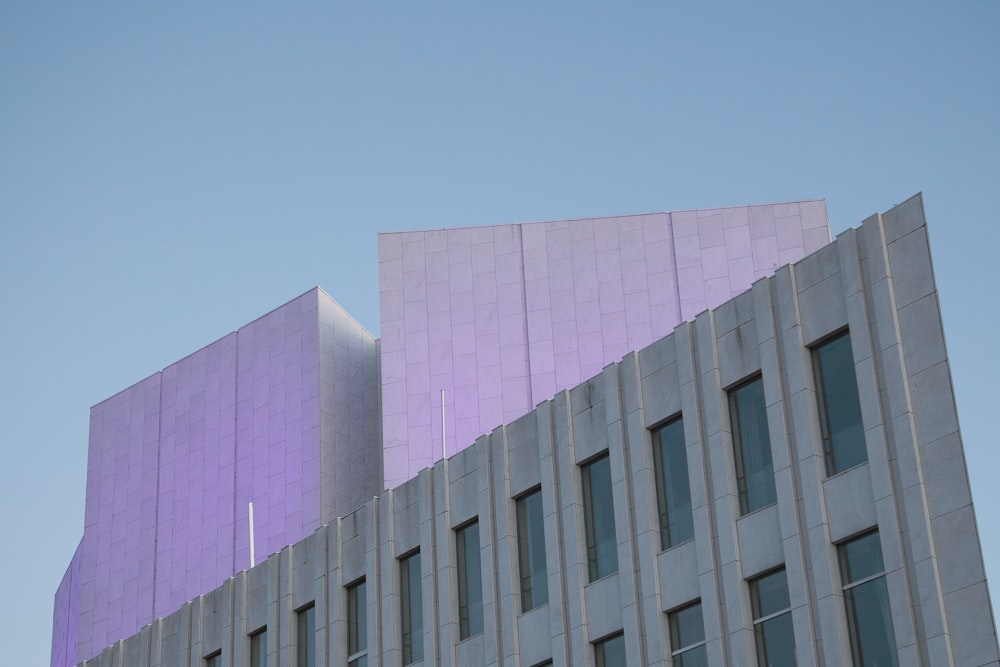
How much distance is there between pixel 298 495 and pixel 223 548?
194 inches

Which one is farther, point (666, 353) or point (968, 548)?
point (666, 353)

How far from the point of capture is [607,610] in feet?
128

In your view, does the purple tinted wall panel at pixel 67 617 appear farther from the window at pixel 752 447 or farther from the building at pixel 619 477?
the window at pixel 752 447

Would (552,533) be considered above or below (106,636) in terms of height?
below

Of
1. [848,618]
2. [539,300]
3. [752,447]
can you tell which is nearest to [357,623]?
[752,447]

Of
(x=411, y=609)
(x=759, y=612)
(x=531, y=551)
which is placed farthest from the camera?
(x=411, y=609)

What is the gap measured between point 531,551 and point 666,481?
206 inches

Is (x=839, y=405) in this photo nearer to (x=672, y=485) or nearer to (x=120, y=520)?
(x=672, y=485)

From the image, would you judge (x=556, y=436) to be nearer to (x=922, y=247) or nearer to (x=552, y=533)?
(x=552, y=533)

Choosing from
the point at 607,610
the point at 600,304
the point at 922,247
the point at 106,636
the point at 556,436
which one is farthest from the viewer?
the point at 106,636

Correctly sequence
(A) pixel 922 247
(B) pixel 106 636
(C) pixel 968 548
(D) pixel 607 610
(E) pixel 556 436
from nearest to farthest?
(C) pixel 968 548
(A) pixel 922 247
(D) pixel 607 610
(E) pixel 556 436
(B) pixel 106 636

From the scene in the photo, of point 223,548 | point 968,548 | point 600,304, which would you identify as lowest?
point 968,548

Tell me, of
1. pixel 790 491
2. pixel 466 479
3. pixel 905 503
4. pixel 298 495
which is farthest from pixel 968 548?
pixel 298 495

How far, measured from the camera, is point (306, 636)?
161 feet
